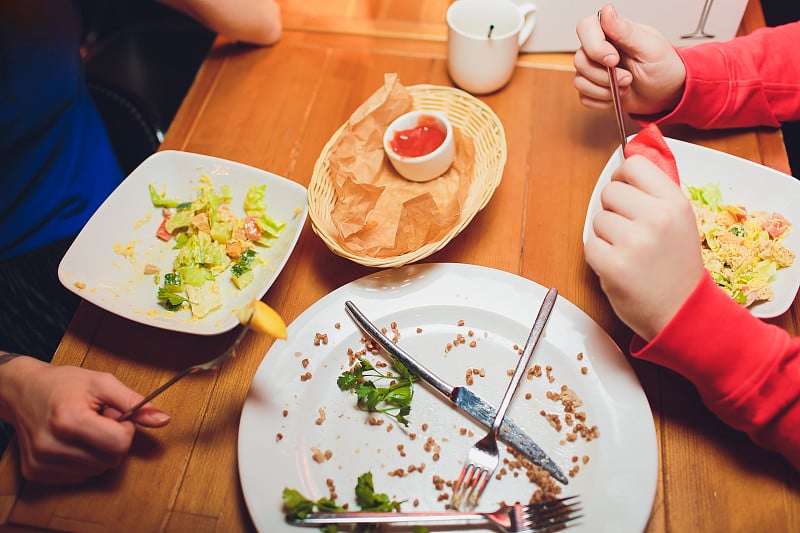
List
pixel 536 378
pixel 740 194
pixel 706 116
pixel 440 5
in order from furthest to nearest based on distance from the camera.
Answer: pixel 440 5, pixel 706 116, pixel 740 194, pixel 536 378

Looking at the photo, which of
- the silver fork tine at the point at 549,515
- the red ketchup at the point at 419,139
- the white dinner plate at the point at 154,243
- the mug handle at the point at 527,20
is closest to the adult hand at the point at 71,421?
the white dinner plate at the point at 154,243

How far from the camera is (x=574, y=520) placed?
938 millimetres

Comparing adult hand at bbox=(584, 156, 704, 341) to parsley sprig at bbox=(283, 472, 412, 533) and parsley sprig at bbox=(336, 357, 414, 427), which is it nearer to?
parsley sprig at bbox=(336, 357, 414, 427)

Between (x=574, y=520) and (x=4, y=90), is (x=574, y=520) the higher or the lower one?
the lower one

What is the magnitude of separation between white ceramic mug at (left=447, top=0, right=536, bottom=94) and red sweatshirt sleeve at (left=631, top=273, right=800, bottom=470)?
0.80 meters

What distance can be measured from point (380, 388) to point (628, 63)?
90 cm

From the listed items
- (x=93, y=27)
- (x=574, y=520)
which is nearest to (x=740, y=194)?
(x=574, y=520)

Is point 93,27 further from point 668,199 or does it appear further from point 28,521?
point 668,199

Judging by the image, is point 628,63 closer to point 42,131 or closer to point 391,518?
point 391,518

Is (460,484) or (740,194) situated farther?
(740,194)

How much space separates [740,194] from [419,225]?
688 mm

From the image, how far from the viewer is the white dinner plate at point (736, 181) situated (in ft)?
3.82

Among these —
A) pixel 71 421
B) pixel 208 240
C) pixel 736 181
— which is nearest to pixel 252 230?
pixel 208 240

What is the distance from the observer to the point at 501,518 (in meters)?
0.93
